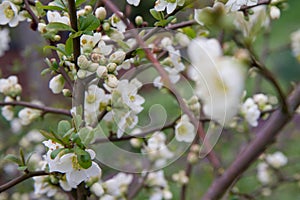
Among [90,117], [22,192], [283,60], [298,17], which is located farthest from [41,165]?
[298,17]

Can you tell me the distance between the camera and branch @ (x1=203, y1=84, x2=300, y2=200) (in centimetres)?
82

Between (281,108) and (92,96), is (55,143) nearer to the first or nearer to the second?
(92,96)

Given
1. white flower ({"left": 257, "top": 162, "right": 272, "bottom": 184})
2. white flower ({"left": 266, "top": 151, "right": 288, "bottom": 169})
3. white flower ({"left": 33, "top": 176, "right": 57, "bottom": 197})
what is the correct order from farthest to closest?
white flower ({"left": 257, "top": 162, "right": 272, "bottom": 184}) → white flower ({"left": 266, "top": 151, "right": 288, "bottom": 169}) → white flower ({"left": 33, "top": 176, "right": 57, "bottom": 197})

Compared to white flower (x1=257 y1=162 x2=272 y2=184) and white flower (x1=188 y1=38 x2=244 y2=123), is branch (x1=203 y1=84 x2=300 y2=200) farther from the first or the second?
white flower (x1=257 y1=162 x2=272 y2=184)

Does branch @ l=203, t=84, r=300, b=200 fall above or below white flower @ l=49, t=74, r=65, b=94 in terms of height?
below

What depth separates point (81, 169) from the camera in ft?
2.17

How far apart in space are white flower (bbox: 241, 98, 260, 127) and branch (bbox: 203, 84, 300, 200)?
0.09 meters

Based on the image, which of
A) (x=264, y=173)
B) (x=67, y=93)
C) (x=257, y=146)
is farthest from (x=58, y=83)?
(x=264, y=173)

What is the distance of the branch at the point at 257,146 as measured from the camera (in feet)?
2.70

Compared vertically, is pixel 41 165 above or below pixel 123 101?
below

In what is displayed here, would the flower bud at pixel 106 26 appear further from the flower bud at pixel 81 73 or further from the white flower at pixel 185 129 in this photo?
the white flower at pixel 185 129

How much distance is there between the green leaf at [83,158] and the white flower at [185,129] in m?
0.29

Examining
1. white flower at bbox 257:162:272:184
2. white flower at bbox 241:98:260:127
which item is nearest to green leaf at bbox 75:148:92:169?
white flower at bbox 241:98:260:127

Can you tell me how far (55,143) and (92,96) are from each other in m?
0.12
